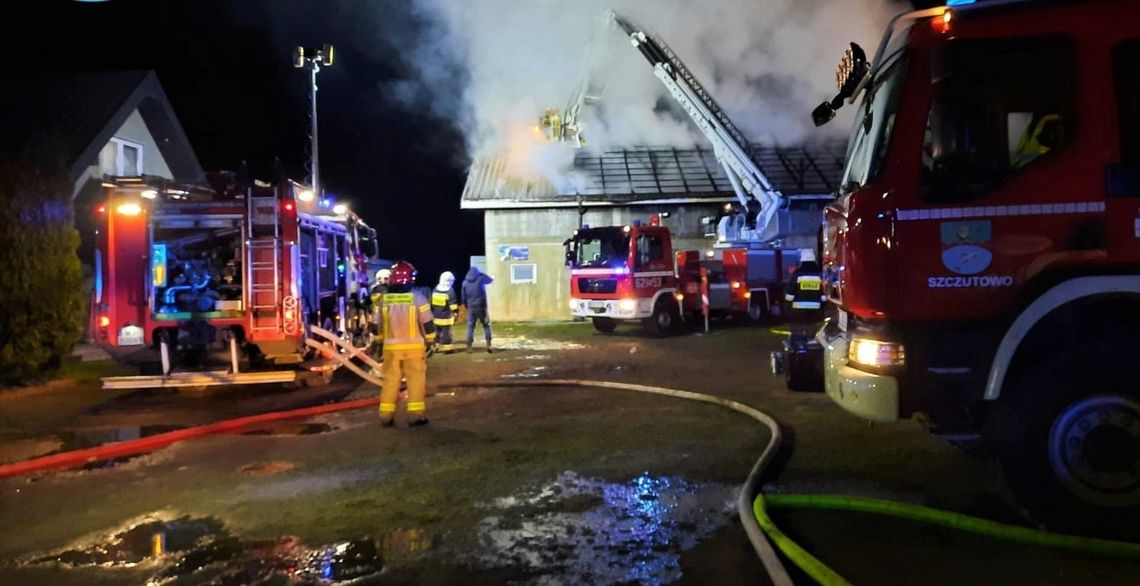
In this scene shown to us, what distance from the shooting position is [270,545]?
451 cm

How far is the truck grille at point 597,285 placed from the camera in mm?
16469

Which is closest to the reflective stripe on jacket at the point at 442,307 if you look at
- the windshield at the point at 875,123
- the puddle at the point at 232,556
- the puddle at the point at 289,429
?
the puddle at the point at 289,429

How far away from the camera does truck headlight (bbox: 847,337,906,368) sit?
14.6 feet

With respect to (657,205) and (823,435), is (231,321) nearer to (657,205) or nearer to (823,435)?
(823,435)

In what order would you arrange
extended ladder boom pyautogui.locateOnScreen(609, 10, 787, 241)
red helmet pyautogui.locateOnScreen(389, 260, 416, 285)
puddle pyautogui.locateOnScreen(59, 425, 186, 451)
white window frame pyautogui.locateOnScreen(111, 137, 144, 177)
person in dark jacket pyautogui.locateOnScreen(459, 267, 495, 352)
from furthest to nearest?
extended ladder boom pyautogui.locateOnScreen(609, 10, 787, 241) < white window frame pyautogui.locateOnScreen(111, 137, 144, 177) < person in dark jacket pyautogui.locateOnScreen(459, 267, 495, 352) < red helmet pyautogui.locateOnScreen(389, 260, 416, 285) < puddle pyautogui.locateOnScreen(59, 425, 186, 451)

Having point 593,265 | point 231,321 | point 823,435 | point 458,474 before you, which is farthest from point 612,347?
point 458,474

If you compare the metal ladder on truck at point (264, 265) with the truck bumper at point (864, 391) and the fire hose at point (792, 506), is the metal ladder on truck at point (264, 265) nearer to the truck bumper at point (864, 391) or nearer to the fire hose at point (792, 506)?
the fire hose at point (792, 506)

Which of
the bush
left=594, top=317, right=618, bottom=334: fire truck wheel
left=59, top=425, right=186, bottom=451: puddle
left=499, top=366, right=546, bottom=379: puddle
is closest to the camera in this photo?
left=59, top=425, right=186, bottom=451: puddle

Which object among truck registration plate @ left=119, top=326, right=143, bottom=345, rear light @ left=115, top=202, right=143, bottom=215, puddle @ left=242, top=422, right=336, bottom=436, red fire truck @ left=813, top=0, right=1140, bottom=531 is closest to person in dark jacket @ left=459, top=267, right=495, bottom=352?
truck registration plate @ left=119, top=326, right=143, bottom=345

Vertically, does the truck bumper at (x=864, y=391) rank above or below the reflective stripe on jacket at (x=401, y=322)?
below

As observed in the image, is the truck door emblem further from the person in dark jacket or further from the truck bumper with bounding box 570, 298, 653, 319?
the truck bumper with bounding box 570, 298, 653, 319

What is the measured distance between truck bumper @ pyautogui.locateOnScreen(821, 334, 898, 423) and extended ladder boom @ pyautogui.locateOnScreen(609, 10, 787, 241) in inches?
593

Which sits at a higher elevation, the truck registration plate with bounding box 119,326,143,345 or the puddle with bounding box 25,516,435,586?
the truck registration plate with bounding box 119,326,143,345

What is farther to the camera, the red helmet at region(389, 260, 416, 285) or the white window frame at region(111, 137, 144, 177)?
the white window frame at region(111, 137, 144, 177)
